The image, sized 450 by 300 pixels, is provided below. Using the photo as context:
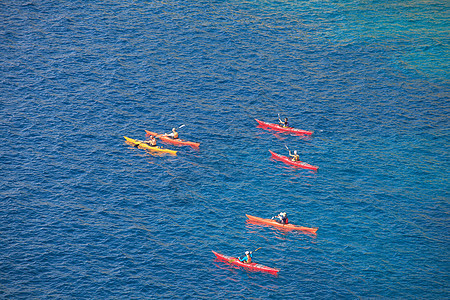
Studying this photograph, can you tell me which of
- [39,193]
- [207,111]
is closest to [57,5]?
[207,111]

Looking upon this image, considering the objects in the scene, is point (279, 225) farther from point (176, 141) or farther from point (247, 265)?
point (176, 141)

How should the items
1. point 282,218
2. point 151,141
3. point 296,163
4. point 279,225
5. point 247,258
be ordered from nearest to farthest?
point 247,258 → point 282,218 → point 279,225 → point 296,163 → point 151,141

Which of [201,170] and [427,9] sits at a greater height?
[427,9]

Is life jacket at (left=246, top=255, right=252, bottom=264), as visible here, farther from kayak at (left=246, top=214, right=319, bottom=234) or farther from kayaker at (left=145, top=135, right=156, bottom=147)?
kayaker at (left=145, top=135, right=156, bottom=147)

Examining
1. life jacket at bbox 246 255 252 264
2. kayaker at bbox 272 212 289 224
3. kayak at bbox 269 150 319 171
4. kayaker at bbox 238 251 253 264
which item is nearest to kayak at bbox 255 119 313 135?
kayak at bbox 269 150 319 171

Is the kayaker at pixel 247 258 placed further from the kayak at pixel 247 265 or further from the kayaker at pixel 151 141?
the kayaker at pixel 151 141

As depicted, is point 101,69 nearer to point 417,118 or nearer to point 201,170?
point 201,170

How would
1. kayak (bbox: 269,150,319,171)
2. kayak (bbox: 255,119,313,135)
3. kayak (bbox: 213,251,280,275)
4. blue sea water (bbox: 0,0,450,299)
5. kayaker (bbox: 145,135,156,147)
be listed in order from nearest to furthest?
1. kayak (bbox: 213,251,280,275)
2. blue sea water (bbox: 0,0,450,299)
3. kayak (bbox: 269,150,319,171)
4. kayaker (bbox: 145,135,156,147)
5. kayak (bbox: 255,119,313,135)

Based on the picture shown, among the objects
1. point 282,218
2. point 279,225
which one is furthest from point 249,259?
point 282,218
